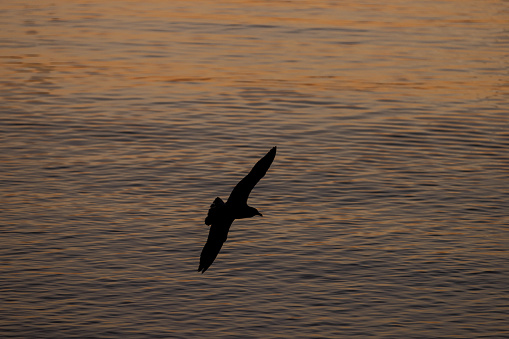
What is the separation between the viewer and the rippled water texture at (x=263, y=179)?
18.3m

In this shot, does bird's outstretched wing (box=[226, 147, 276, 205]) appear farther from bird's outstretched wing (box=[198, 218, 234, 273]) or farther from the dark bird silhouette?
bird's outstretched wing (box=[198, 218, 234, 273])

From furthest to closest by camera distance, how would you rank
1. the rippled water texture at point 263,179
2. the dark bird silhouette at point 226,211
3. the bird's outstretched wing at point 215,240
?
the rippled water texture at point 263,179
the dark bird silhouette at point 226,211
the bird's outstretched wing at point 215,240

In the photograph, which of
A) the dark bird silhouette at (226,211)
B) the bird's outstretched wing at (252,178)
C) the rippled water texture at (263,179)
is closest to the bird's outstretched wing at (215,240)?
the dark bird silhouette at (226,211)

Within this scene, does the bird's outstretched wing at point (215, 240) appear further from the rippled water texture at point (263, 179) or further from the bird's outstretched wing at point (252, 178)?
the rippled water texture at point (263, 179)

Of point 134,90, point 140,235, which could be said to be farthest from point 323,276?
point 134,90

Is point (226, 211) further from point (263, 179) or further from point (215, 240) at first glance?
point (263, 179)

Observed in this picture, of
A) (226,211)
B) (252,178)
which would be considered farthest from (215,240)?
(252,178)

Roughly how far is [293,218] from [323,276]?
9.38ft

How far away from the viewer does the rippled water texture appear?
18.3 metres

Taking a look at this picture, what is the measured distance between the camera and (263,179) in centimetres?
2462

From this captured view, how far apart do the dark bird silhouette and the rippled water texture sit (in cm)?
495

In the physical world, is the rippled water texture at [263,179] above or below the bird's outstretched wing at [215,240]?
below

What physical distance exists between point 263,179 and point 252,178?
40.3 ft

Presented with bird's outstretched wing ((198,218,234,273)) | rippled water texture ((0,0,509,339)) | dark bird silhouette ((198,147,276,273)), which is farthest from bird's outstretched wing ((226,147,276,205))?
rippled water texture ((0,0,509,339))
